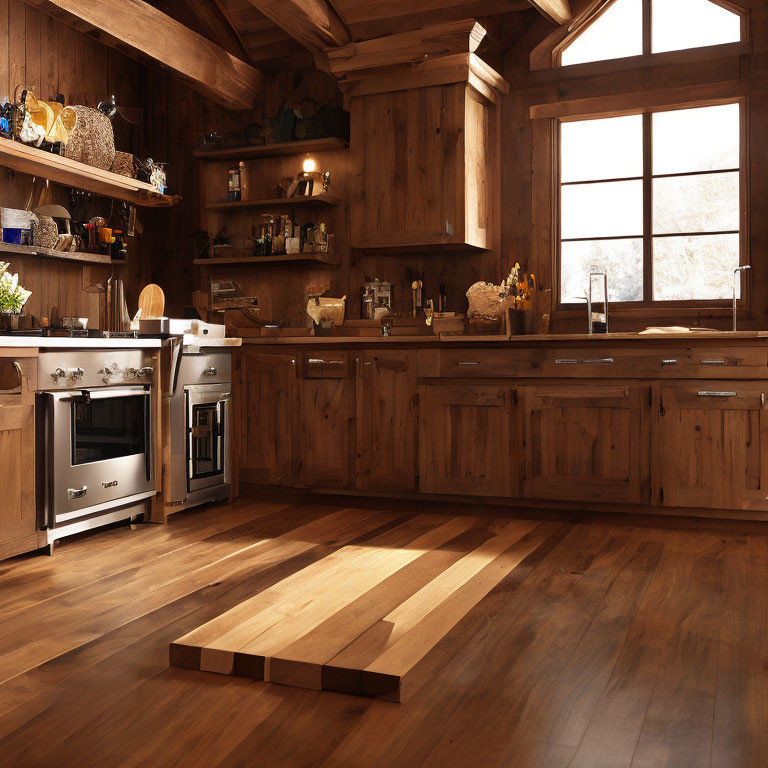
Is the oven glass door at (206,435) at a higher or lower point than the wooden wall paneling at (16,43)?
lower

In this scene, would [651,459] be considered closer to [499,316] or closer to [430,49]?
[499,316]

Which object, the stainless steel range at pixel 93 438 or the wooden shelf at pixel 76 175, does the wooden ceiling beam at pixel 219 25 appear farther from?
the stainless steel range at pixel 93 438

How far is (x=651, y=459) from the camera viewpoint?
12.8 feet

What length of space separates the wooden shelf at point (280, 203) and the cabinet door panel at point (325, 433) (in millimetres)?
1204

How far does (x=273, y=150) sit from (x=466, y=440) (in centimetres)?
226

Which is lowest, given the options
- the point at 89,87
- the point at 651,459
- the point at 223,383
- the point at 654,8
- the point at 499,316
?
the point at 651,459

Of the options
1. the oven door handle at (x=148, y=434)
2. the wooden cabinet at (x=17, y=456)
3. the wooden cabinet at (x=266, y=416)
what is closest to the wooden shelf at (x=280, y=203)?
the wooden cabinet at (x=266, y=416)

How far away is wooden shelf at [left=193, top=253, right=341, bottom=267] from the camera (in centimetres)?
502

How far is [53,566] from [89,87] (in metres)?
3.11

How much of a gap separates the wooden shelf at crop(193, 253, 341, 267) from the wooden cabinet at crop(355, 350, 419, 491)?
0.92 metres

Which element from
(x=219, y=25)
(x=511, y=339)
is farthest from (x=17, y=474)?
(x=219, y=25)

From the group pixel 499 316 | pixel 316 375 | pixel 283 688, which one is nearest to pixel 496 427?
pixel 499 316

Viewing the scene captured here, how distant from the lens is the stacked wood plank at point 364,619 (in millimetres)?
1979

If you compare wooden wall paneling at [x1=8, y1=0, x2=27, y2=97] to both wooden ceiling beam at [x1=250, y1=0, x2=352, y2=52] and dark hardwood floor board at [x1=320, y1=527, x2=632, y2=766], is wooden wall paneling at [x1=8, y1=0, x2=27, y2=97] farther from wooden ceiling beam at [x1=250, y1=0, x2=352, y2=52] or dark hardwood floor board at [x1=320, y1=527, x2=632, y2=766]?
dark hardwood floor board at [x1=320, y1=527, x2=632, y2=766]
